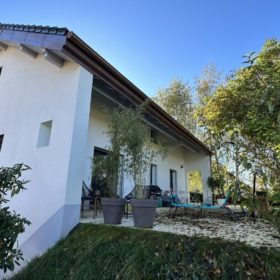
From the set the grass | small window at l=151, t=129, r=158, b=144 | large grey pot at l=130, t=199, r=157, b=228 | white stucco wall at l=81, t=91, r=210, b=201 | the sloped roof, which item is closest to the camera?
the grass

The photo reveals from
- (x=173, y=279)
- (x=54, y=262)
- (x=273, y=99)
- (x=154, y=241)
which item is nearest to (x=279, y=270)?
(x=173, y=279)

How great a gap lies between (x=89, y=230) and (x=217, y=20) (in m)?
9.03

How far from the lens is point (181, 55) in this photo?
11.4m

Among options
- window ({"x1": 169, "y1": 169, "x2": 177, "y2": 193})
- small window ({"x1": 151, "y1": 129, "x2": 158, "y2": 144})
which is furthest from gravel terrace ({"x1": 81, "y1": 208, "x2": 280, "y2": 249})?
window ({"x1": 169, "y1": 169, "x2": 177, "y2": 193})

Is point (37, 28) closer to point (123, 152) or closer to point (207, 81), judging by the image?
point (123, 152)

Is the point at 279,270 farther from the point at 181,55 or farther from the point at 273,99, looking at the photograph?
the point at 181,55

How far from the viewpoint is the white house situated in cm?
358

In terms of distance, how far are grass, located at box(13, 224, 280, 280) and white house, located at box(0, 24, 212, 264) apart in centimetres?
50

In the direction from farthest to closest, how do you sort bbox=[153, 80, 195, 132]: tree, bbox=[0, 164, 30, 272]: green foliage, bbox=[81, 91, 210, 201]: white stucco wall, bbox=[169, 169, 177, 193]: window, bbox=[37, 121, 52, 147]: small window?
bbox=[153, 80, 195, 132]: tree < bbox=[169, 169, 177, 193]: window < bbox=[81, 91, 210, 201]: white stucco wall < bbox=[37, 121, 52, 147]: small window < bbox=[0, 164, 30, 272]: green foliage

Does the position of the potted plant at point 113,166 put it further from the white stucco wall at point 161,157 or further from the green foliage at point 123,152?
the white stucco wall at point 161,157

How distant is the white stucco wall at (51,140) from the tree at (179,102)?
41.7 ft

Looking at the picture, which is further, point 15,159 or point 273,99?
point 15,159

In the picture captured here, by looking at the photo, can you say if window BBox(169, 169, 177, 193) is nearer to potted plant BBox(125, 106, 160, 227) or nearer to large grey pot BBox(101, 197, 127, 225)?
potted plant BBox(125, 106, 160, 227)

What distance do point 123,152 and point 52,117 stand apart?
1.69m
